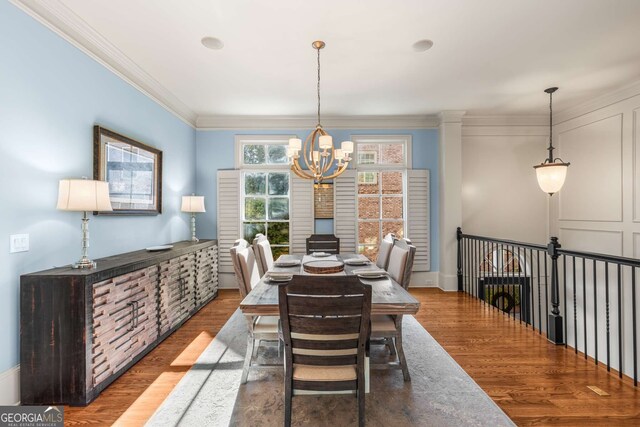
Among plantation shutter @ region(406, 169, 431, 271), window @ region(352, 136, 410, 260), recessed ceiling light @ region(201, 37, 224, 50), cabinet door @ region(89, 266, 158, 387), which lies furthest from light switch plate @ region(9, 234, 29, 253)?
plantation shutter @ region(406, 169, 431, 271)

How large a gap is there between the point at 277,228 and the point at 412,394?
349cm

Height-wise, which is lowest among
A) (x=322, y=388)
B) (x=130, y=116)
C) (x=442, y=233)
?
(x=322, y=388)

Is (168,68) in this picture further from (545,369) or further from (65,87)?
(545,369)

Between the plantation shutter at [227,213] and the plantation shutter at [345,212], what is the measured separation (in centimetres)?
163

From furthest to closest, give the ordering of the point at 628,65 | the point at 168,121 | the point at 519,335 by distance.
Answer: the point at 168,121
the point at 628,65
the point at 519,335

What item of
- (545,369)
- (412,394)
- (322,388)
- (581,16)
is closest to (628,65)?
(581,16)

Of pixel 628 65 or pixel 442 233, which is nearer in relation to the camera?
pixel 628 65

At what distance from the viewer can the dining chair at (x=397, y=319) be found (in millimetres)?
2316

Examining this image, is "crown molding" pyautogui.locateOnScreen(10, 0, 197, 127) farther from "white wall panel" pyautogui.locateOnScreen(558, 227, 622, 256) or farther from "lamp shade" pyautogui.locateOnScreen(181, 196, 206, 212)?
"white wall panel" pyautogui.locateOnScreen(558, 227, 622, 256)

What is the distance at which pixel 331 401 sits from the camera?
2158 mm

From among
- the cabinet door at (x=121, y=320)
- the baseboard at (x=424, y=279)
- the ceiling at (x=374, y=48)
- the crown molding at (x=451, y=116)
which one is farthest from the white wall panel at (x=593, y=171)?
the cabinet door at (x=121, y=320)

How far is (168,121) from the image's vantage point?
4254 mm

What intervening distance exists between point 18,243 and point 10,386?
36.7 inches

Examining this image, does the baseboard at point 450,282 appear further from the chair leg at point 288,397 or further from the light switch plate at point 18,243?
the light switch plate at point 18,243
